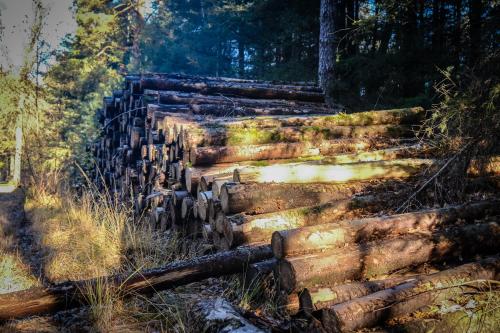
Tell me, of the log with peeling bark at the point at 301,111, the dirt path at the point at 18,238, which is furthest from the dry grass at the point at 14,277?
the log with peeling bark at the point at 301,111

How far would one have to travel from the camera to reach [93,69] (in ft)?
79.2

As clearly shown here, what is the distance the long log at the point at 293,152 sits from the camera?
5.04m

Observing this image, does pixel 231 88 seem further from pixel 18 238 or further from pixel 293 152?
pixel 18 238

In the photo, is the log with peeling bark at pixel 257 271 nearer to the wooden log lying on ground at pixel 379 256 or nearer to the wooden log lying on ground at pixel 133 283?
the wooden log lying on ground at pixel 133 283

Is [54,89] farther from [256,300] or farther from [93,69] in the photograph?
[256,300]

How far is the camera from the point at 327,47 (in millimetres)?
11320

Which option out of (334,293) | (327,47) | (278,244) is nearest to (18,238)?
(278,244)

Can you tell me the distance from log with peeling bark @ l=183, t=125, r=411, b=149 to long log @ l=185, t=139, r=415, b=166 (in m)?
0.13

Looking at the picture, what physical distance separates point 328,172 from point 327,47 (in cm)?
813

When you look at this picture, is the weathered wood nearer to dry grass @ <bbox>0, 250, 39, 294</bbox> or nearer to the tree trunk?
dry grass @ <bbox>0, 250, 39, 294</bbox>

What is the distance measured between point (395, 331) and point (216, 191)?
7.60 ft

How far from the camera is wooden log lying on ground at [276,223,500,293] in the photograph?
2.77 meters

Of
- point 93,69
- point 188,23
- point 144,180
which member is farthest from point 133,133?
point 188,23

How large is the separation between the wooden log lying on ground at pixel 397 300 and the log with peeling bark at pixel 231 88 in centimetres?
692
